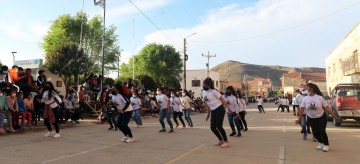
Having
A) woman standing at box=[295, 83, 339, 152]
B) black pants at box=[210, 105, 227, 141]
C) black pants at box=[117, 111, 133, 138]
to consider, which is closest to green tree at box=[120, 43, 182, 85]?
black pants at box=[117, 111, 133, 138]

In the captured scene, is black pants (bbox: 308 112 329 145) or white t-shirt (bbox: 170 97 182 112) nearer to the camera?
black pants (bbox: 308 112 329 145)

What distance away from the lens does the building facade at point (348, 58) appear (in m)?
30.4

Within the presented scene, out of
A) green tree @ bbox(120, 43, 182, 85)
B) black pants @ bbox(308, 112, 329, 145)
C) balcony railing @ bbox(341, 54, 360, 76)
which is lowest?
black pants @ bbox(308, 112, 329, 145)

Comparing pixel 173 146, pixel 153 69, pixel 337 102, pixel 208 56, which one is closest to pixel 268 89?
pixel 208 56

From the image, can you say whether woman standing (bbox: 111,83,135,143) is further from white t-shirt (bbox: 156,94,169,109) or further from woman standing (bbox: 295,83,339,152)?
woman standing (bbox: 295,83,339,152)

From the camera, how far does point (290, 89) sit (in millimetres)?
99562

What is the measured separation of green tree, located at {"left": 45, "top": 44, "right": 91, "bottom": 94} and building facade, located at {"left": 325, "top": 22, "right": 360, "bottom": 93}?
89.2 feet

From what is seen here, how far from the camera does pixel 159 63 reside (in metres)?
56.6

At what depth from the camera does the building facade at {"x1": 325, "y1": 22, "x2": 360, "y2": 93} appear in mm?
30438

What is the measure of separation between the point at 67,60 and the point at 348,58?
28.8m

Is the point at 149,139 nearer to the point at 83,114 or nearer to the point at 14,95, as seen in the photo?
the point at 14,95

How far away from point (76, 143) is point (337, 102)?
13.2 m

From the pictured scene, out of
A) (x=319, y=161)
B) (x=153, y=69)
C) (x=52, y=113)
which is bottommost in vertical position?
(x=319, y=161)

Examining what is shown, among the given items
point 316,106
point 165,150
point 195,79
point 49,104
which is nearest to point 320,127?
point 316,106
